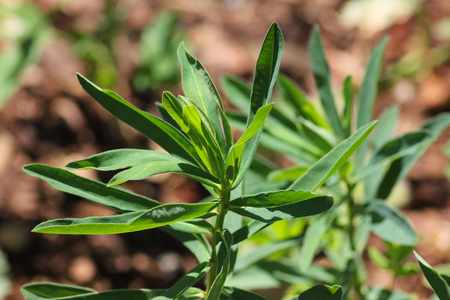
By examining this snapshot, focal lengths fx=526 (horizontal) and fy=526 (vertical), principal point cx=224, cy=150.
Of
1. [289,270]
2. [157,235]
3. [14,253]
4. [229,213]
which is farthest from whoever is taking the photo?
[157,235]

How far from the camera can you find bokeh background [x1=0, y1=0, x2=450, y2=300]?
1.85 m

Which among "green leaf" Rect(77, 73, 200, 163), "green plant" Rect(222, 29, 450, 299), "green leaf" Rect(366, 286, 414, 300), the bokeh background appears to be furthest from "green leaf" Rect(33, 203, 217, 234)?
the bokeh background

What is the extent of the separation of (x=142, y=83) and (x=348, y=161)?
1.49m

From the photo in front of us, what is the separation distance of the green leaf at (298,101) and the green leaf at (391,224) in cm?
21

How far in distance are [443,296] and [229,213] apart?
0.33m

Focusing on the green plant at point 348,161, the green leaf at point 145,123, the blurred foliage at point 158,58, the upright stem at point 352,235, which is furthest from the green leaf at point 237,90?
the blurred foliage at point 158,58

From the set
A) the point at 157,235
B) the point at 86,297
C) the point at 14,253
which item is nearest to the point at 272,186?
the point at 86,297

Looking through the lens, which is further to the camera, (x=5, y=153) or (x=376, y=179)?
(x=5, y=153)

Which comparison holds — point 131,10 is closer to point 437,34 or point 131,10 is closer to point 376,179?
A: point 437,34

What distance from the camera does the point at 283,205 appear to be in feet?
2.26

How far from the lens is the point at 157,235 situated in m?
1.95

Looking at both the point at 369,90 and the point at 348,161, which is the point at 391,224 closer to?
the point at 348,161

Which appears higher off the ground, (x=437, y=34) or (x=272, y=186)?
(x=437, y=34)

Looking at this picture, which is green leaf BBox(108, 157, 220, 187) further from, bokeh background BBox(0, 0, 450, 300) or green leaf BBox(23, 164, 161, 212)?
bokeh background BBox(0, 0, 450, 300)
